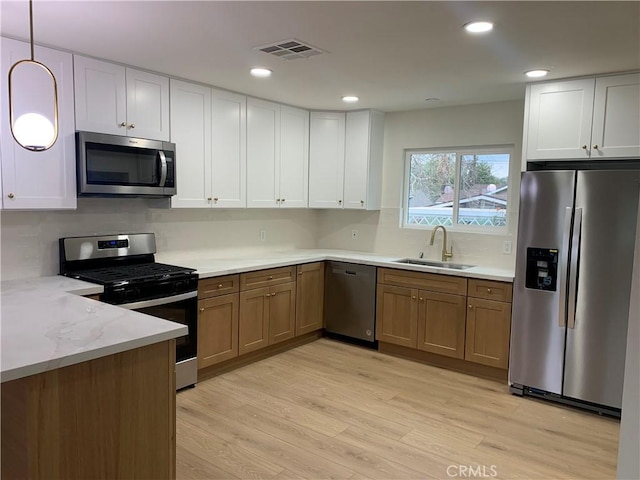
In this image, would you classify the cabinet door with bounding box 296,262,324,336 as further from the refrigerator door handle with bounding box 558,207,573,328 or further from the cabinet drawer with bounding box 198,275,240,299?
the refrigerator door handle with bounding box 558,207,573,328

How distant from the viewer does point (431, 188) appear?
4891 millimetres

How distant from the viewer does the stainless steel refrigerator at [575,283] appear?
3.16 metres

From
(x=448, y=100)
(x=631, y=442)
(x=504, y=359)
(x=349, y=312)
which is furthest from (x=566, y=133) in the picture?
(x=631, y=442)

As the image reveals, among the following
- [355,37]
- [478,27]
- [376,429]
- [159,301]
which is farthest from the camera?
[159,301]

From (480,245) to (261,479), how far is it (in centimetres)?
294

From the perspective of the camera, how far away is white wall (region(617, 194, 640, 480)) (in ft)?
3.25

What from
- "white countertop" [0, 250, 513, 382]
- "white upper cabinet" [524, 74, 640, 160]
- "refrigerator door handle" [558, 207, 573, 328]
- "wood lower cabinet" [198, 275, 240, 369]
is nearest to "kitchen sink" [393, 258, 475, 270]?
"refrigerator door handle" [558, 207, 573, 328]

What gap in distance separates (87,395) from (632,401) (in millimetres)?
1681

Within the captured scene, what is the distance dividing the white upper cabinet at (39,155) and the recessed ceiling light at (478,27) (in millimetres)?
2457

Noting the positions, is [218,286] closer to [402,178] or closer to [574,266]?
[402,178]

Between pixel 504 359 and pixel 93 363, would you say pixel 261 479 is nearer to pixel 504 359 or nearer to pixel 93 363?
pixel 93 363

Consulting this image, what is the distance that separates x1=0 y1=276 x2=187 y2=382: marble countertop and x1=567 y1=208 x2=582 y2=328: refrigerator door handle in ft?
8.77

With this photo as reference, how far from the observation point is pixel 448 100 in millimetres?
4328

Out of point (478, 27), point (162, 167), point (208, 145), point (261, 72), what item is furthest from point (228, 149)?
point (478, 27)
